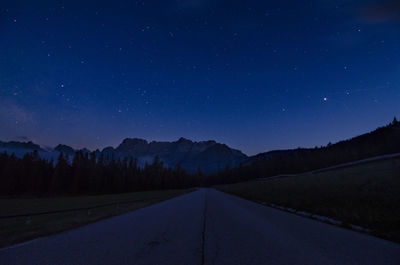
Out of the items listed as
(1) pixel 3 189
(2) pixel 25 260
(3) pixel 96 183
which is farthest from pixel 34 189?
(2) pixel 25 260

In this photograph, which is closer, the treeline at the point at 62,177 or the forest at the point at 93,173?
the treeline at the point at 62,177

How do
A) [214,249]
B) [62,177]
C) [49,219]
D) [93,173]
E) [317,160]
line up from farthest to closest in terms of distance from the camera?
[317,160], [93,173], [62,177], [49,219], [214,249]

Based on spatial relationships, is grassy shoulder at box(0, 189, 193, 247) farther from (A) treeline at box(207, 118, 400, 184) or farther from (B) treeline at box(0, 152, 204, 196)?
(A) treeline at box(207, 118, 400, 184)

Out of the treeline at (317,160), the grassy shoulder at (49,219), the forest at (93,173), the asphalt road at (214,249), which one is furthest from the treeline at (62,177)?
the asphalt road at (214,249)

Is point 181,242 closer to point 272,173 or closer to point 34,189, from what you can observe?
point 34,189

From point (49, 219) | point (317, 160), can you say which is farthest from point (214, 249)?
→ point (317, 160)

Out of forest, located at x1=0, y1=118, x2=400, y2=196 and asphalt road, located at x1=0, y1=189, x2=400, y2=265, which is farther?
forest, located at x1=0, y1=118, x2=400, y2=196

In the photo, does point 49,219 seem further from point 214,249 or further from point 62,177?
point 62,177

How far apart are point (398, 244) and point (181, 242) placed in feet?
19.3

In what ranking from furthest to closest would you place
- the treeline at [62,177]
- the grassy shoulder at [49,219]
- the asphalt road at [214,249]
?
the treeline at [62,177] < the grassy shoulder at [49,219] < the asphalt road at [214,249]

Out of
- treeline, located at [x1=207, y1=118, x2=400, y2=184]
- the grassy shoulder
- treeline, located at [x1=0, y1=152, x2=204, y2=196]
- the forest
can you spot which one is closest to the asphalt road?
the grassy shoulder

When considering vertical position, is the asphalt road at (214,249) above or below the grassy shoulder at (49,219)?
above

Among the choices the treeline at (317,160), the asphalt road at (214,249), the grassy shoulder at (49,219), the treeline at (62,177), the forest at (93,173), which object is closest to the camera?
the asphalt road at (214,249)

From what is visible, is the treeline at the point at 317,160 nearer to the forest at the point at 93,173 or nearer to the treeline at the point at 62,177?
the forest at the point at 93,173
